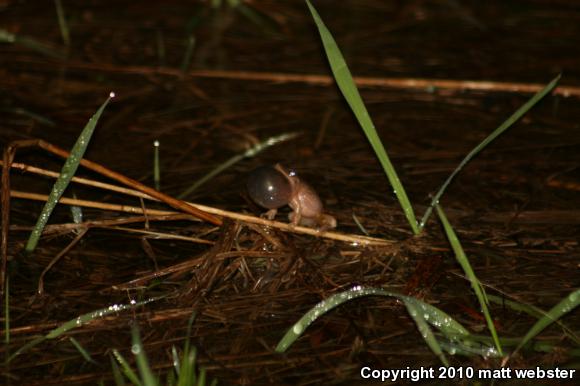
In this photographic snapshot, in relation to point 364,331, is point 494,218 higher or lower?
higher

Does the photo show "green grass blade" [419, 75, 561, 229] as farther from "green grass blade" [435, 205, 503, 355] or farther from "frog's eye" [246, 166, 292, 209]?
"frog's eye" [246, 166, 292, 209]

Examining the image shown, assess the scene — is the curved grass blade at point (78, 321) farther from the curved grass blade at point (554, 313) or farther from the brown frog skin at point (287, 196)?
the curved grass blade at point (554, 313)

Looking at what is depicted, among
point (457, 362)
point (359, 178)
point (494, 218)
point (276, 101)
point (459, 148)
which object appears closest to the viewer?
point (457, 362)

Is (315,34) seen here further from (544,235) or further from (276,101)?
(544,235)

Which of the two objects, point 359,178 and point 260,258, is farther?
point 359,178

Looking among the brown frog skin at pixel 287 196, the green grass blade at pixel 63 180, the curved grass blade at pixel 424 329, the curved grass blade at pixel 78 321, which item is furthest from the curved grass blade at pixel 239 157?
the curved grass blade at pixel 424 329

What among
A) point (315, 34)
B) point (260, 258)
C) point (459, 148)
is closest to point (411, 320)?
point (260, 258)

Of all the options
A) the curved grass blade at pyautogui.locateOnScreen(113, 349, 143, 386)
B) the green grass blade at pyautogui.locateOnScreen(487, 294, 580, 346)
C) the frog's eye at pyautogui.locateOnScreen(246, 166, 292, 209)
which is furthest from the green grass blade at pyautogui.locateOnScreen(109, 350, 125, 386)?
the green grass blade at pyautogui.locateOnScreen(487, 294, 580, 346)

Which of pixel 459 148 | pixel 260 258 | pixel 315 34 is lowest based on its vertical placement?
pixel 260 258
